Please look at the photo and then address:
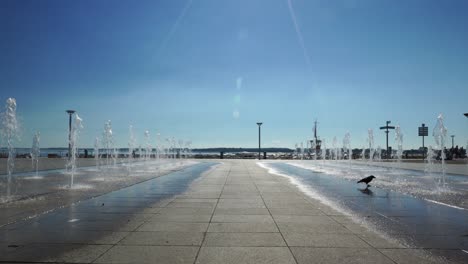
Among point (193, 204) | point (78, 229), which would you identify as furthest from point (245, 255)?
point (193, 204)

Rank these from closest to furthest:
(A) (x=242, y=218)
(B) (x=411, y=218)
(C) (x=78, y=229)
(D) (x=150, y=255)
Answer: (D) (x=150, y=255) < (C) (x=78, y=229) < (A) (x=242, y=218) < (B) (x=411, y=218)

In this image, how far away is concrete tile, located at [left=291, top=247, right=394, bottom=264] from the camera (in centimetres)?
529

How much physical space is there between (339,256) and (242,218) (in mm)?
3160

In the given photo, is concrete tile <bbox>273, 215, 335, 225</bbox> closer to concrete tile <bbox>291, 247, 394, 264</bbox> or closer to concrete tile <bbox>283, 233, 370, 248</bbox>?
concrete tile <bbox>283, 233, 370, 248</bbox>

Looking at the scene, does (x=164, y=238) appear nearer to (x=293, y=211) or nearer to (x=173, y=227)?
(x=173, y=227)

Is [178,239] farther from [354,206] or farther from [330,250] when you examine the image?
[354,206]

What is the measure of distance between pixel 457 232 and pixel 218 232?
14.1ft

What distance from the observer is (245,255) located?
553 cm

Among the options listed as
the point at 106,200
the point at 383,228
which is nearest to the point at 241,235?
the point at 383,228

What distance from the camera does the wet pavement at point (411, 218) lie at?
20.4 ft

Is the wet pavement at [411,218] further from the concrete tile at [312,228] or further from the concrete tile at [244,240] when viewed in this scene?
the concrete tile at [244,240]

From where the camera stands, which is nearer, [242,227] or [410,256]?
[410,256]

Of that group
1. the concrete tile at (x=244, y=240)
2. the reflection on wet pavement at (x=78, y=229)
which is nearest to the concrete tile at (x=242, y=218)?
the concrete tile at (x=244, y=240)

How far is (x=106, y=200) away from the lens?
36.4ft
